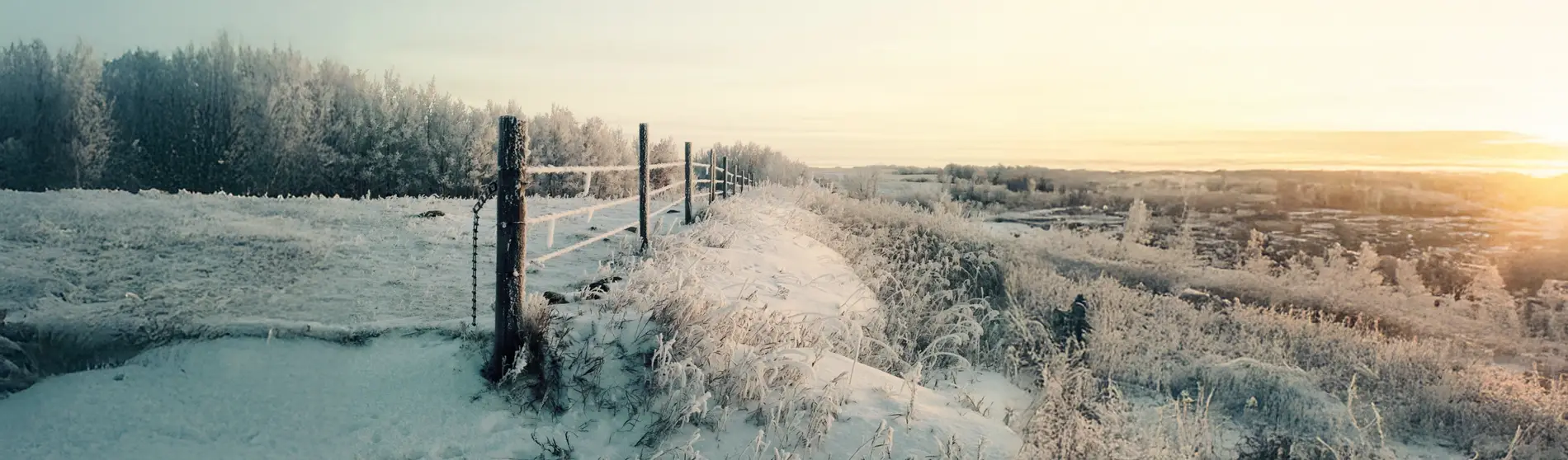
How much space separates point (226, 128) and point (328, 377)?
22220 millimetres

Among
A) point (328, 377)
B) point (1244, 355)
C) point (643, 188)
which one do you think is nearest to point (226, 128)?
point (643, 188)

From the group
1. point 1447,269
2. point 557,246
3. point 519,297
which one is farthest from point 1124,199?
point 519,297

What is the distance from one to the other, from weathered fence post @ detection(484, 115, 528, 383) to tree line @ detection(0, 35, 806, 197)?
17.7 m

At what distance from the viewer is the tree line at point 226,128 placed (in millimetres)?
20906

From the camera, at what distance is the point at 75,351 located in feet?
15.6

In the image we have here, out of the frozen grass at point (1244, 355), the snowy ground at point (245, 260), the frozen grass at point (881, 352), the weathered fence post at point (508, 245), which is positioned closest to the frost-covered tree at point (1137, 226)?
the frozen grass at point (881, 352)

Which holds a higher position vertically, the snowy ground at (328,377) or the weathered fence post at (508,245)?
the weathered fence post at (508,245)

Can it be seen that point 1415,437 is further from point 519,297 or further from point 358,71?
point 358,71

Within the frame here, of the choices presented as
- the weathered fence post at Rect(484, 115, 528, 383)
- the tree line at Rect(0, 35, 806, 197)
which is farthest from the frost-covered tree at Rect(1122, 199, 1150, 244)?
the weathered fence post at Rect(484, 115, 528, 383)

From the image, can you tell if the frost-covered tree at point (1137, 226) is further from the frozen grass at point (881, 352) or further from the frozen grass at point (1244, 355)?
the frozen grass at point (1244, 355)

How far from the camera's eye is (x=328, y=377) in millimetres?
4379

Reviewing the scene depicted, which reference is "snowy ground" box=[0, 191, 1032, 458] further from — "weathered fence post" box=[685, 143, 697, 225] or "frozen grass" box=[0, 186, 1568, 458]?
"weathered fence post" box=[685, 143, 697, 225]

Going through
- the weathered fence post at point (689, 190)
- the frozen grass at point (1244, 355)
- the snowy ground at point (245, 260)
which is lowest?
the frozen grass at point (1244, 355)

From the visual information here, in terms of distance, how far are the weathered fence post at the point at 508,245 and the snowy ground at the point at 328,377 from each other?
244 millimetres
